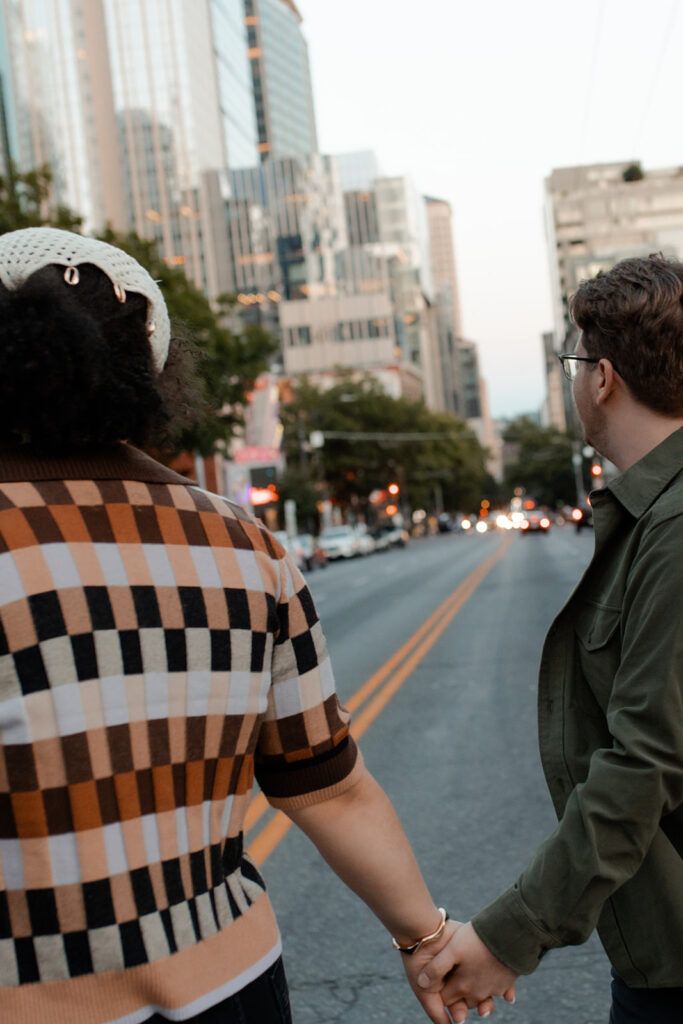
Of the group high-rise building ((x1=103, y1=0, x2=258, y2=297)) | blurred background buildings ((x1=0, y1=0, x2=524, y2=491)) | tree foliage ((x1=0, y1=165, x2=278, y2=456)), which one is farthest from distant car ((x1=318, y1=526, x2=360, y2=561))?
high-rise building ((x1=103, y1=0, x2=258, y2=297))

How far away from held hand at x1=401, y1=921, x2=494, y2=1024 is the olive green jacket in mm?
112

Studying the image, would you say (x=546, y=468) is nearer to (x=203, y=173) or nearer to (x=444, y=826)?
(x=203, y=173)

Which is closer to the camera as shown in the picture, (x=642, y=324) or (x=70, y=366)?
(x=70, y=366)

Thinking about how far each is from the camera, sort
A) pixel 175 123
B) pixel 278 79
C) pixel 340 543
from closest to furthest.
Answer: pixel 340 543 → pixel 175 123 → pixel 278 79

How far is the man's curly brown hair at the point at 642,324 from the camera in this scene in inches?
78.2

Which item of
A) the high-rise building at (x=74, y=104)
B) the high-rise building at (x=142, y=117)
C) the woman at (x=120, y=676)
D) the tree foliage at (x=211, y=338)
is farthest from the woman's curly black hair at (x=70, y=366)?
the high-rise building at (x=142, y=117)

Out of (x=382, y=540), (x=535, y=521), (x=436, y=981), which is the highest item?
(x=436, y=981)

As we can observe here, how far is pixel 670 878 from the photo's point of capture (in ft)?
6.07

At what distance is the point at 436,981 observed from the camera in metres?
2.06

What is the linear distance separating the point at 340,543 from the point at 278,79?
14984 centimetres

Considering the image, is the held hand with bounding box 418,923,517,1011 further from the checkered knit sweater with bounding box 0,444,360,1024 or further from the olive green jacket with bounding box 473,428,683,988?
the checkered knit sweater with bounding box 0,444,360,1024

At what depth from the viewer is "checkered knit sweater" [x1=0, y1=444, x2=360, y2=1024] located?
1.40m

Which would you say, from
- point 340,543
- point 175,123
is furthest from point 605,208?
point 340,543

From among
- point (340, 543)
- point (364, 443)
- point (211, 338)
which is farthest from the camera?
point (364, 443)
